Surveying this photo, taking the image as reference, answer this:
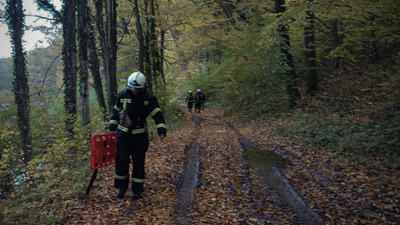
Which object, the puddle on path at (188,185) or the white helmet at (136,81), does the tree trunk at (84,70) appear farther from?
the white helmet at (136,81)

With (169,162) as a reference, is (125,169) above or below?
above

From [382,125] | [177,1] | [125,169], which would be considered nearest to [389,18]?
[382,125]

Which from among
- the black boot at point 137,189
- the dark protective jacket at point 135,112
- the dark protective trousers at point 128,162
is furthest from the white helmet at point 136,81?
the black boot at point 137,189

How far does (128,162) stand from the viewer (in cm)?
510

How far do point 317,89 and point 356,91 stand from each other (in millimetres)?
2477

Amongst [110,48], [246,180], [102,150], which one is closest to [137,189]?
[102,150]

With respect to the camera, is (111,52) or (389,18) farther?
(111,52)

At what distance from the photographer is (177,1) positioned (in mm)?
17234

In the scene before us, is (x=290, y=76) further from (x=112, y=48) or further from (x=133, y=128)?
(x=133, y=128)

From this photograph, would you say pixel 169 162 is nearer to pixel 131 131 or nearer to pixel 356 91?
pixel 131 131

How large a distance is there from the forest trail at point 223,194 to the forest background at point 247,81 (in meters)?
0.74

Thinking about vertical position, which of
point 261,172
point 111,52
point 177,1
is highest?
point 177,1

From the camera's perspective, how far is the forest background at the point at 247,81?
7270 mm

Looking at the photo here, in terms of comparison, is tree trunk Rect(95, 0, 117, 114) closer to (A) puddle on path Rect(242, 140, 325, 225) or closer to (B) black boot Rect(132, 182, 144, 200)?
(A) puddle on path Rect(242, 140, 325, 225)
